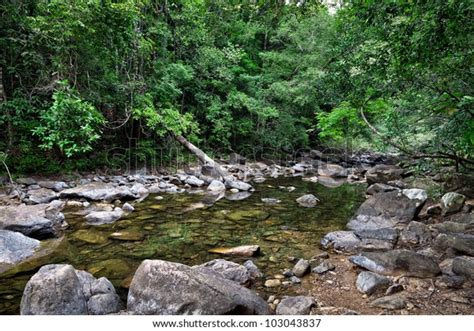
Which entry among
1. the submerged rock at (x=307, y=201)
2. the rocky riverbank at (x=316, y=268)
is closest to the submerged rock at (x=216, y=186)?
the rocky riverbank at (x=316, y=268)

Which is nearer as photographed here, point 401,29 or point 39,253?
point 401,29

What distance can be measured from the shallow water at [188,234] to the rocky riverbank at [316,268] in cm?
26

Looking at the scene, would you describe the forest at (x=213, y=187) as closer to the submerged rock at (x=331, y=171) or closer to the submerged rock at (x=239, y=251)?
the submerged rock at (x=239, y=251)

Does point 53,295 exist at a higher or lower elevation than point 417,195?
lower

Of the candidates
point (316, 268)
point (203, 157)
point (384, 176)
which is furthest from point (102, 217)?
point (384, 176)

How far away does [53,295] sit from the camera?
270cm

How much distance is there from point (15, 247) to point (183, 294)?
3.14 metres

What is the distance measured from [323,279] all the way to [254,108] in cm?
1337

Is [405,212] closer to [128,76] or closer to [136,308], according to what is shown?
[136,308]

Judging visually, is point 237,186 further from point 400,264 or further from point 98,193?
point 400,264

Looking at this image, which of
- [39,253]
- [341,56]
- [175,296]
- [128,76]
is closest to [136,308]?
[175,296]

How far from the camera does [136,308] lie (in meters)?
2.79

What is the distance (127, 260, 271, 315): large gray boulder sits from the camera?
2.62 m

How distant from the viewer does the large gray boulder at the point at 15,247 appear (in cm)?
409
